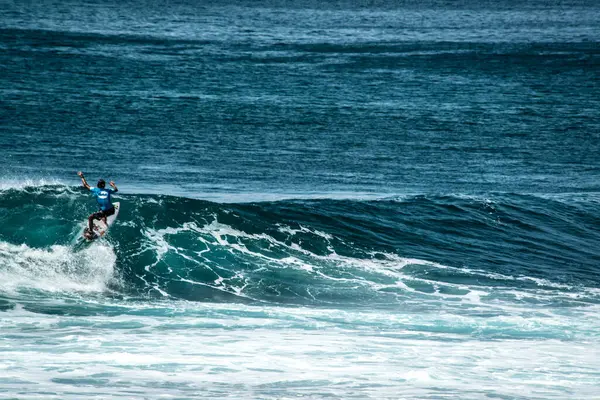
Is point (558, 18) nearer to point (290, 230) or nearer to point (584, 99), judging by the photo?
point (584, 99)

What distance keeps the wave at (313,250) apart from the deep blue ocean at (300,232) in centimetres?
8

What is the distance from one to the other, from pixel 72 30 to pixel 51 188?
60.0 metres

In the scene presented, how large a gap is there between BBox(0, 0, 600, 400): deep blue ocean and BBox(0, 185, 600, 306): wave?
0.27ft

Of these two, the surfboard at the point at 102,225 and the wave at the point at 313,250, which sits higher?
the surfboard at the point at 102,225

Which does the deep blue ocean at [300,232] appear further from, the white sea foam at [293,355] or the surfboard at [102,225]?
the surfboard at [102,225]

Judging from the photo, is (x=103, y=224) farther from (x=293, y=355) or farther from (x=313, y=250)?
(x=293, y=355)

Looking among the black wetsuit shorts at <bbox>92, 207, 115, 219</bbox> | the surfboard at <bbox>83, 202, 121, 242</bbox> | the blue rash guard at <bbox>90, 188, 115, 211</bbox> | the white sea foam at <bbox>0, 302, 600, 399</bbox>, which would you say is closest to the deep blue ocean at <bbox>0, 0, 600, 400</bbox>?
the white sea foam at <bbox>0, 302, 600, 399</bbox>

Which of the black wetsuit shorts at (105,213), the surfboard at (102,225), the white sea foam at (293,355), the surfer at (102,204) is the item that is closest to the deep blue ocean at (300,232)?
the white sea foam at (293,355)

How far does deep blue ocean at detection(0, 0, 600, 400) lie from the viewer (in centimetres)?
1795

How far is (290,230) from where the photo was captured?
28.5m

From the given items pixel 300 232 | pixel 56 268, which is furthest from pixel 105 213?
pixel 300 232

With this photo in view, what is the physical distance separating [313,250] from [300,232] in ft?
3.88

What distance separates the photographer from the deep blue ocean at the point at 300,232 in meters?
18.0

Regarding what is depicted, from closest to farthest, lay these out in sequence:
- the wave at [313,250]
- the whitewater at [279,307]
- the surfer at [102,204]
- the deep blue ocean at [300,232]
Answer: the whitewater at [279,307] < the deep blue ocean at [300,232] < the surfer at [102,204] < the wave at [313,250]
